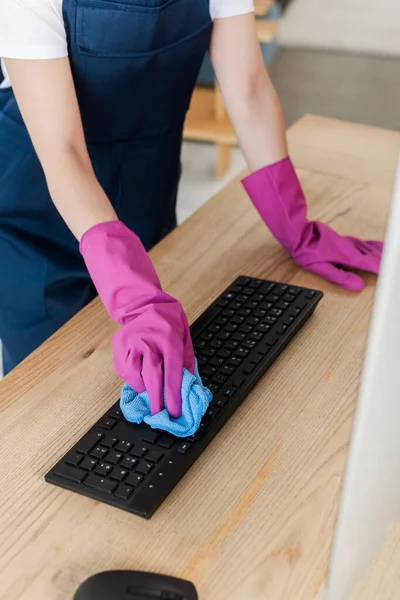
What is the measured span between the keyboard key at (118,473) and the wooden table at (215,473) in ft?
0.11

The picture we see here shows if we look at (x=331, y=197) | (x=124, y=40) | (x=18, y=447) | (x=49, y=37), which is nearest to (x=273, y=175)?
(x=331, y=197)

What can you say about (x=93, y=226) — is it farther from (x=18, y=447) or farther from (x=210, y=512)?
(x=210, y=512)

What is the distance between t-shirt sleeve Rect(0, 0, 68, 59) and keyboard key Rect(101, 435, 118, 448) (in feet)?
1.81

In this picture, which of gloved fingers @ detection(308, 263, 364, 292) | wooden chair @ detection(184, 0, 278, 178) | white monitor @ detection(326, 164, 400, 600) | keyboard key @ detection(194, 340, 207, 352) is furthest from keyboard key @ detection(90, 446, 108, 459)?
wooden chair @ detection(184, 0, 278, 178)

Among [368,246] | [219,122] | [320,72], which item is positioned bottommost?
[320,72]

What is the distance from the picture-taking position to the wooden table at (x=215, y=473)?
0.77 meters

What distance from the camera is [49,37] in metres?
1.12

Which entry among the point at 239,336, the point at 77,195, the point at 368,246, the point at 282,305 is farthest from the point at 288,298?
the point at 77,195

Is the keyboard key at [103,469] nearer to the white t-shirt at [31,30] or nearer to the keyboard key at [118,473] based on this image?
the keyboard key at [118,473]

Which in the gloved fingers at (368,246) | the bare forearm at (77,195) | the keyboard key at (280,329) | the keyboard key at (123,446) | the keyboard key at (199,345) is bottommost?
the gloved fingers at (368,246)

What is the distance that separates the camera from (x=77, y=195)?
1.16 meters

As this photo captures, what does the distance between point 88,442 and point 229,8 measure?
32.0 inches

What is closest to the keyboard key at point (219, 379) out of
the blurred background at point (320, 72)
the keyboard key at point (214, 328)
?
the keyboard key at point (214, 328)

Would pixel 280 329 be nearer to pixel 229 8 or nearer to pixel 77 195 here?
pixel 77 195
